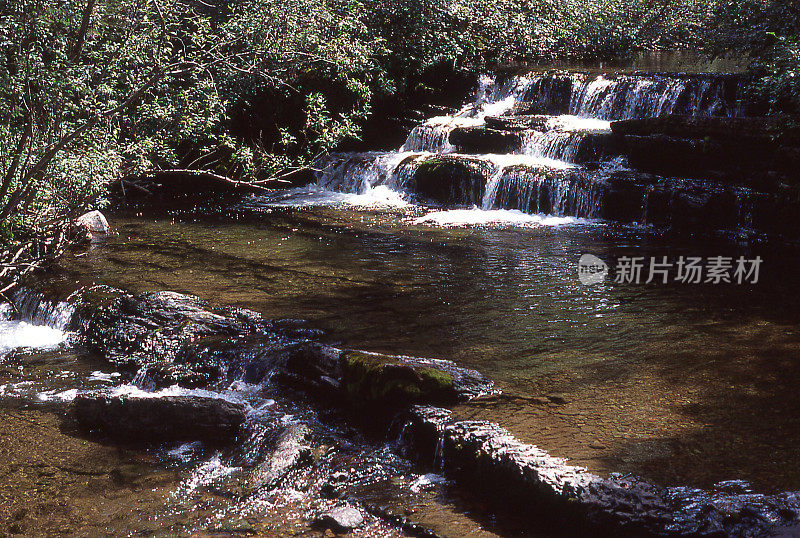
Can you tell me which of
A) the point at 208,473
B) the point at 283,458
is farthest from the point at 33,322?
the point at 283,458

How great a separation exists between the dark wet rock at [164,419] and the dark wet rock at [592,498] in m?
2.10

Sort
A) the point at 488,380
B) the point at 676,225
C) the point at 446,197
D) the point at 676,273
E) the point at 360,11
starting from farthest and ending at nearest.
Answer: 1. the point at 360,11
2. the point at 446,197
3. the point at 676,225
4. the point at 676,273
5. the point at 488,380

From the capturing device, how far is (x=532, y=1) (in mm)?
26297

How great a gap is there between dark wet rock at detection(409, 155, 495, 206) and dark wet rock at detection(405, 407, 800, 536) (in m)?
10.9

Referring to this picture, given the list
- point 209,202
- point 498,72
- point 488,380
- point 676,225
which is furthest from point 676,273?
point 498,72

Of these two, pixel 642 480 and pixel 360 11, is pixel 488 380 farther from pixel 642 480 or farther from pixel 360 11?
pixel 360 11

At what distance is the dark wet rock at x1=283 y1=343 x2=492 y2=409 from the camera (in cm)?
639

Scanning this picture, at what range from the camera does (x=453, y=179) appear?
16359 millimetres

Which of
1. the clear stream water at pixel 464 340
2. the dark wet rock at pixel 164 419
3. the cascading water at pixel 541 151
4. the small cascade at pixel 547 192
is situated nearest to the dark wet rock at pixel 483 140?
the cascading water at pixel 541 151

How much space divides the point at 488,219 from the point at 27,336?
9009 millimetres

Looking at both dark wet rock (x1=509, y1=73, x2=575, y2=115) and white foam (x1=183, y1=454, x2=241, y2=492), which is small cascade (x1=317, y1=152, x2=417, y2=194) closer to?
dark wet rock (x1=509, y1=73, x2=575, y2=115)

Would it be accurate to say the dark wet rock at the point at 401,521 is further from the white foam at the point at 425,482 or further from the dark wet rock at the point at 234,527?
the dark wet rock at the point at 234,527

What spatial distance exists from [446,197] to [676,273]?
22.7 ft

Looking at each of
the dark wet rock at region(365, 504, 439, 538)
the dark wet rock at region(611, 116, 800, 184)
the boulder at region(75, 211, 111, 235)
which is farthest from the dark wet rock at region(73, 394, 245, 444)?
the dark wet rock at region(611, 116, 800, 184)
